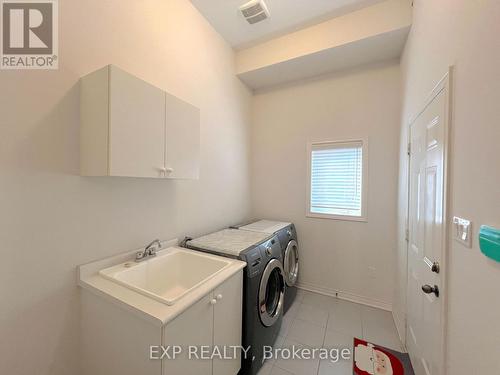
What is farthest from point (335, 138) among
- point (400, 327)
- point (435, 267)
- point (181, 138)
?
point (400, 327)

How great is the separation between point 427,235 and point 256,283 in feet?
3.96

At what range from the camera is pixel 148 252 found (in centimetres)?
159

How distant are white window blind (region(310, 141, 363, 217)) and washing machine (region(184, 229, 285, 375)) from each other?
1.02 metres

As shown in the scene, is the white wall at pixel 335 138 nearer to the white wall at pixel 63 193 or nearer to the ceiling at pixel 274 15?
the ceiling at pixel 274 15

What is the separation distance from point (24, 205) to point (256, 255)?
56.9 inches

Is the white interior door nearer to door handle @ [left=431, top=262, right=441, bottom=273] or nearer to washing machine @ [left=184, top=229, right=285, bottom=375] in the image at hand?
door handle @ [left=431, top=262, right=441, bottom=273]

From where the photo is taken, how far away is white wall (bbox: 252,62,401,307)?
237 centimetres

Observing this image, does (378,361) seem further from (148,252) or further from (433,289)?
(148,252)

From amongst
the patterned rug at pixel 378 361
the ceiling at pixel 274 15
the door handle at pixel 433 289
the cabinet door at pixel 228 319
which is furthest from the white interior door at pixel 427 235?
the ceiling at pixel 274 15

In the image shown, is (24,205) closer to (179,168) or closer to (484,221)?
(179,168)

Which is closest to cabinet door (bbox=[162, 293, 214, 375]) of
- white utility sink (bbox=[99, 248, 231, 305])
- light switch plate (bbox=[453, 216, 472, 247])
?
white utility sink (bbox=[99, 248, 231, 305])

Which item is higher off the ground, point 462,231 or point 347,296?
point 462,231

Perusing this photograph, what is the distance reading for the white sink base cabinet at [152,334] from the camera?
0.96 metres

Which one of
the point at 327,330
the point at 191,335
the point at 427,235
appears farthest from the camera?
the point at 327,330
